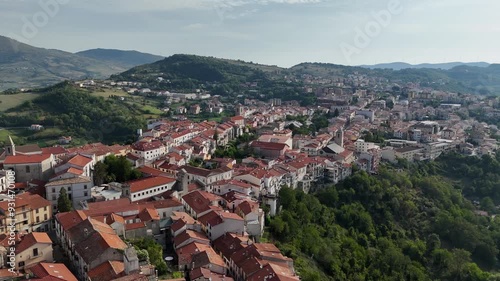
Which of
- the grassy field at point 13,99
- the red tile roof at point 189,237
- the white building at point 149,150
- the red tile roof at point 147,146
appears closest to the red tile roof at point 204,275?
the red tile roof at point 189,237

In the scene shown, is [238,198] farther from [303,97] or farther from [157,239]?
[303,97]

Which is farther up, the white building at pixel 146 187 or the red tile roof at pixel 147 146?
the red tile roof at pixel 147 146

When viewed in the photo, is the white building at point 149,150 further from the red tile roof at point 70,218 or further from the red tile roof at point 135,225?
the red tile roof at point 70,218

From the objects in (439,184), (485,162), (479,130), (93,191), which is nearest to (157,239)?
(93,191)

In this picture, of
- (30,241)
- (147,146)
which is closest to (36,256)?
(30,241)

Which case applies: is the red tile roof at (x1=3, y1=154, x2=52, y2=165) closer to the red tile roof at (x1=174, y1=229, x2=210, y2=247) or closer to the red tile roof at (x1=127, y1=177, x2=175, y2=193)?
the red tile roof at (x1=127, y1=177, x2=175, y2=193)

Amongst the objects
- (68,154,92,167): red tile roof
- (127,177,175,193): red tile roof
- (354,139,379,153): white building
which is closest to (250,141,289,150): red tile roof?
(354,139,379,153): white building

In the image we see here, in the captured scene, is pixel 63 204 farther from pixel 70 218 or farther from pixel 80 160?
pixel 80 160
